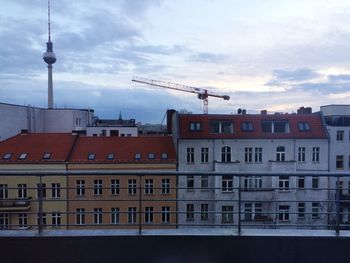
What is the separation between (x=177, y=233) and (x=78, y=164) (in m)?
22.4

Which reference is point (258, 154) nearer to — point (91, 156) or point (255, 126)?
point (255, 126)

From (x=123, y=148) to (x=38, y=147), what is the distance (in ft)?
22.8

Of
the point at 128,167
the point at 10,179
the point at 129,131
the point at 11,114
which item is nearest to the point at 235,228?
the point at 10,179

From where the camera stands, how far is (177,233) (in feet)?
15.1

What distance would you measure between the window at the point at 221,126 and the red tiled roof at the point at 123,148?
3.78m

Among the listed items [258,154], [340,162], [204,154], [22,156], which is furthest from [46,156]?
[340,162]

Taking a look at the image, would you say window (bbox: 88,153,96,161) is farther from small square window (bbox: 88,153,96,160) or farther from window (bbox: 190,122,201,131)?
window (bbox: 190,122,201,131)

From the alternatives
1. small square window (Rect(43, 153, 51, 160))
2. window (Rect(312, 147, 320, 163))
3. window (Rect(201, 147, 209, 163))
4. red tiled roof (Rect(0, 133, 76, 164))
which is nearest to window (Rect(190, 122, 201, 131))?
window (Rect(201, 147, 209, 163))

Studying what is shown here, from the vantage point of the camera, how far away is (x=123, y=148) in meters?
27.4

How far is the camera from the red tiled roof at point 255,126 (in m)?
27.1

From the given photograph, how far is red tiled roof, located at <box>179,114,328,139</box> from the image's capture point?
27109 mm

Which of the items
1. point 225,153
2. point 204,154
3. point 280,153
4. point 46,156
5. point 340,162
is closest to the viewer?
point 46,156

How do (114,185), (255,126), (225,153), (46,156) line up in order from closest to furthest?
(114,185) → (46,156) → (225,153) → (255,126)
